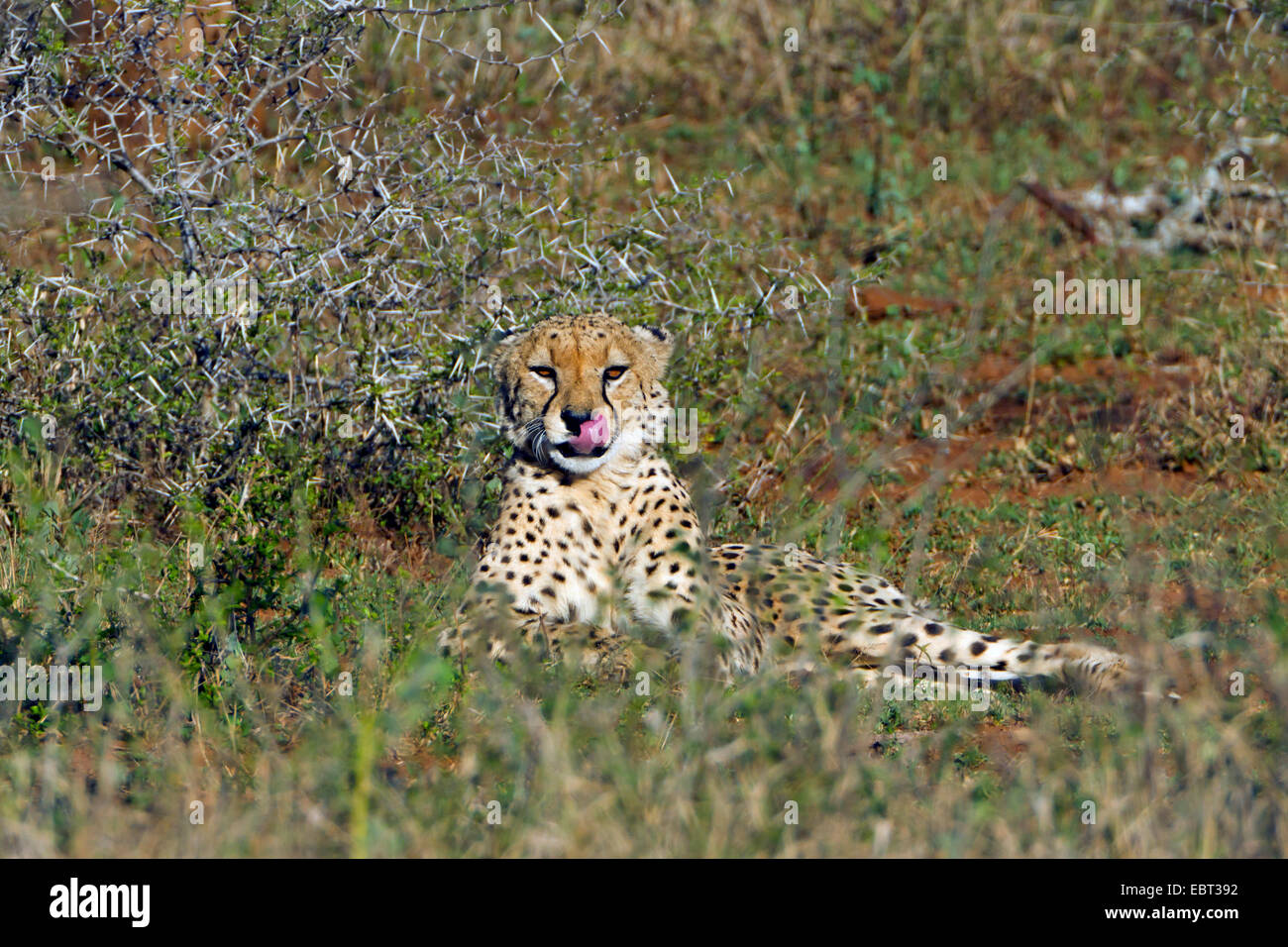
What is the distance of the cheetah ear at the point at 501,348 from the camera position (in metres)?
5.39

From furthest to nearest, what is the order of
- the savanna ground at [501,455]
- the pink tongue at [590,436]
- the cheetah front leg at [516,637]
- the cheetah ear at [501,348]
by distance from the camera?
the cheetah ear at [501,348]
the pink tongue at [590,436]
the cheetah front leg at [516,637]
the savanna ground at [501,455]

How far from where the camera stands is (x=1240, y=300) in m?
7.82

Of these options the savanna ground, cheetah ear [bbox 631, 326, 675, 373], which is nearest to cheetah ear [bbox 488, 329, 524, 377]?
the savanna ground

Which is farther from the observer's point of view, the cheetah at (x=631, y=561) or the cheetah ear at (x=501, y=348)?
the cheetah ear at (x=501, y=348)

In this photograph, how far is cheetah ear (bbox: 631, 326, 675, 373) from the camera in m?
5.43

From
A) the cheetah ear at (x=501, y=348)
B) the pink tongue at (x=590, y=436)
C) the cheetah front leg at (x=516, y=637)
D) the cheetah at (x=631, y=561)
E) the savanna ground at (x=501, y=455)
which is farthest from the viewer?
the cheetah ear at (x=501, y=348)

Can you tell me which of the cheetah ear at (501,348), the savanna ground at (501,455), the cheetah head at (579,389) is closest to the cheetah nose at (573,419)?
the cheetah head at (579,389)

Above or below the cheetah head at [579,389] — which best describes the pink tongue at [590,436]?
below

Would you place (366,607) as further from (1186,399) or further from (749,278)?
(1186,399)

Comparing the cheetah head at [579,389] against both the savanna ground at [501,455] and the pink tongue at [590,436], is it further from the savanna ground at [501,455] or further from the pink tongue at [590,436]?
the savanna ground at [501,455]

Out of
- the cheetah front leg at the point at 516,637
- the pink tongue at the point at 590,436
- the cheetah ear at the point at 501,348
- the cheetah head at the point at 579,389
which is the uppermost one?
the cheetah ear at the point at 501,348

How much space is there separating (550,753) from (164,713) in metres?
1.48

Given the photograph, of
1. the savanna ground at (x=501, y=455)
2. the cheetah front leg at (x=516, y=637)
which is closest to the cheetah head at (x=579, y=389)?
the savanna ground at (x=501, y=455)
